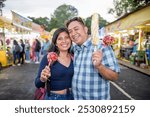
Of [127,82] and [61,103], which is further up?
[61,103]

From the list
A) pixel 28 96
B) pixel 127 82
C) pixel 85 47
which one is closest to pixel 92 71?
pixel 85 47

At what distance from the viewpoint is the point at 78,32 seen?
2789mm

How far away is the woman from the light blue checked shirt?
0.15 m

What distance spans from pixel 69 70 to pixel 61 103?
1.19 ft

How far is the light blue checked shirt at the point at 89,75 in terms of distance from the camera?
263 centimetres

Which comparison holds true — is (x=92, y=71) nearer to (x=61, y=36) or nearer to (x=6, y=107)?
(x=61, y=36)

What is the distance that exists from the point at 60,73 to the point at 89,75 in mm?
374

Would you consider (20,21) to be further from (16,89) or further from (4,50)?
(16,89)

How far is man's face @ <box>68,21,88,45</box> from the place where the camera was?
9.18 feet

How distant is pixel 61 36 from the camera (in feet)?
9.70

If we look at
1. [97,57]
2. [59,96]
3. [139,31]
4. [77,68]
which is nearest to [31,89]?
[59,96]

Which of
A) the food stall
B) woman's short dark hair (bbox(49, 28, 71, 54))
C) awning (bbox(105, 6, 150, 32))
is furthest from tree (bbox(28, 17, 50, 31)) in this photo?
woman's short dark hair (bbox(49, 28, 71, 54))

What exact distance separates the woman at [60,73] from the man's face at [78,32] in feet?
0.49

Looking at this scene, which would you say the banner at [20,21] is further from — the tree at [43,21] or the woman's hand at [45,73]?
the tree at [43,21]
